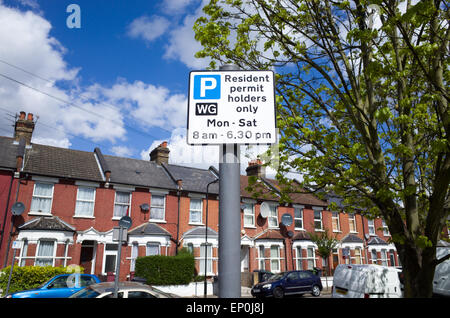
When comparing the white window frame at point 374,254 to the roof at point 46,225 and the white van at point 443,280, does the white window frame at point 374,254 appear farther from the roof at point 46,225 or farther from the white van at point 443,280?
the roof at point 46,225

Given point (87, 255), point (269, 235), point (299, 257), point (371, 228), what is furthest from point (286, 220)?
point (87, 255)

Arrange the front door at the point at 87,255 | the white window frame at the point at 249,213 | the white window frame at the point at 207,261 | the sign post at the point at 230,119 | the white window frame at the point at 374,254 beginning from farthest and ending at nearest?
the white window frame at the point at 374,254
the white window frame at the point at 249,213
the white window frame at the point at 207,261
the front door at the point at 87,255
the sign post at the point at 230,119

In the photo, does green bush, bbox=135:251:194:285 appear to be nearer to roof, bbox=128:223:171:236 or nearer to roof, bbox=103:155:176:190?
roof, bbox=128:223:171:236

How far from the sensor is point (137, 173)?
82.8 feet

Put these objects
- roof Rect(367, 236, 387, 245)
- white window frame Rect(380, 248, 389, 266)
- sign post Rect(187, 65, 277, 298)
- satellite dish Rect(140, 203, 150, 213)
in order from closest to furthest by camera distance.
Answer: sign post Rect(187, 65, 277, 298)
satellite dish Rect(140, 203, 150, 213)
roof Rect(367, 236, 387, 245)
white window frame Rect(380, 248, 389, 266)

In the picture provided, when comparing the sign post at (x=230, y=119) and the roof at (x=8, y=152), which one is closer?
the sign post at (x=230, y=119)

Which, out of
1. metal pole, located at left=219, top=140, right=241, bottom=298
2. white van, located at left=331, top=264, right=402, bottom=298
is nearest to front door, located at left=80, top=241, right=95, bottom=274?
white van, located at left=331, top=264, right=402, bottom=298

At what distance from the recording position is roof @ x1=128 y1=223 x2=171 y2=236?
22.3 m

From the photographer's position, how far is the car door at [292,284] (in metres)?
20.4

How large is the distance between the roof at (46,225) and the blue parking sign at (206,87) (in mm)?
20642

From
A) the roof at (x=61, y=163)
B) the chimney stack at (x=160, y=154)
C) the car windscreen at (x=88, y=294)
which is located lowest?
the car windscreen at (x=88, y=294)

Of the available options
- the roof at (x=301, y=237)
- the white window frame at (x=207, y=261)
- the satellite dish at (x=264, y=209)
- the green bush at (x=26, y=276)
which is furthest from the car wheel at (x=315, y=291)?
the green bush at (x=26, y=276)

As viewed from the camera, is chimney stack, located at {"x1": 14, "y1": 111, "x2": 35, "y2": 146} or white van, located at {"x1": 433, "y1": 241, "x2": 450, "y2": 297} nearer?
white van, located at {"x1": 433, "y1": 241, "x2": 450, "y2": 297}

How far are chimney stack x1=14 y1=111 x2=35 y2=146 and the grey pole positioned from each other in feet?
81.8
